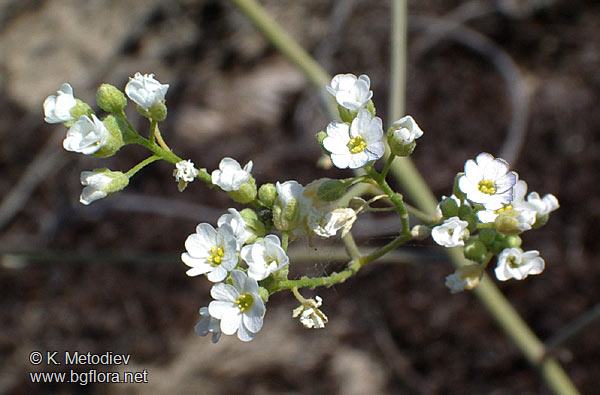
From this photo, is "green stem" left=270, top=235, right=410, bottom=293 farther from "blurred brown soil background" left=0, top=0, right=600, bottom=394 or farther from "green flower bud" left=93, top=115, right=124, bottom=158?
"blurred brown soil background" left=0, top=0, right=600, bottom=394

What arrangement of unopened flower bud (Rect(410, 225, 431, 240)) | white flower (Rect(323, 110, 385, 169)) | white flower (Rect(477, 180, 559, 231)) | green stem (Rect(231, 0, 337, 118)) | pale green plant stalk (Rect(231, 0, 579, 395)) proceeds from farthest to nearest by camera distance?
green stem (Rect(231, 0, 337, 118)) < pale green plant stalk (Rect(231, 0, 579, 395)) < unopened flower bud (Rect(410, 225, 431, 240)) < white flower (Rect(477, 180, 559, 231)) < white flower (Rect(323, 110, 385, 169))

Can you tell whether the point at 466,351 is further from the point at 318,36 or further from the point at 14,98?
the point at 14,98

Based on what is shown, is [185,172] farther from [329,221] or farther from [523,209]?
[523,209]

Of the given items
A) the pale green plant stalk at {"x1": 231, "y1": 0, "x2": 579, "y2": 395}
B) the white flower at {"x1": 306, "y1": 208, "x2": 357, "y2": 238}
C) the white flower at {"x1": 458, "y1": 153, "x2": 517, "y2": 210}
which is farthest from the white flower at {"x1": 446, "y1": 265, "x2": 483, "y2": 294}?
the pale green plant stalk at {"x1": 231, "y1": 0, "x2": 579, "y2": 395}

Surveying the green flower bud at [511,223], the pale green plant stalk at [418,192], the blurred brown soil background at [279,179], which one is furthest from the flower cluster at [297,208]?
the blurred brown soil background at [279,179]

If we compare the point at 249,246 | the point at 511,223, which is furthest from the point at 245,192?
the point at 511,223

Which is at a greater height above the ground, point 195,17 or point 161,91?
point 195,17

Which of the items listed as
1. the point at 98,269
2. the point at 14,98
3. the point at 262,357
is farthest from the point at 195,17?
the point at 262,357
